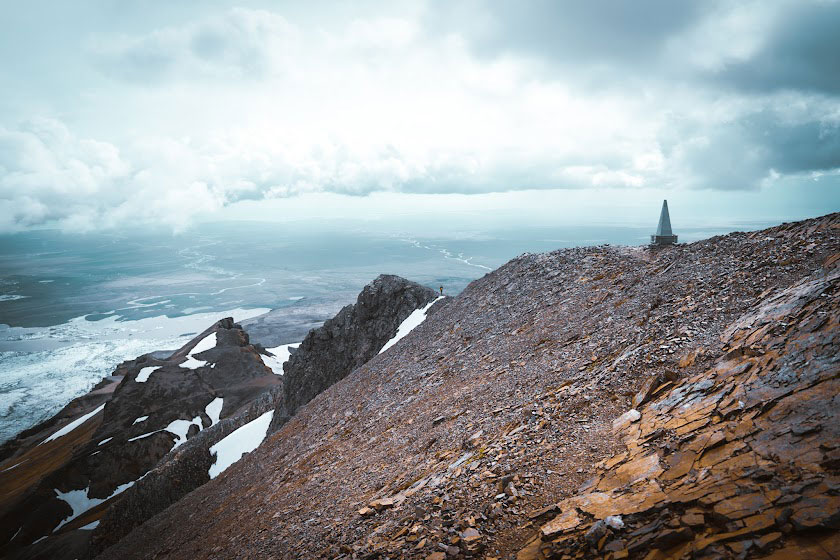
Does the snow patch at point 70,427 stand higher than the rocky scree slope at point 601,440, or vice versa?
the rocky scree slope at point 601,440

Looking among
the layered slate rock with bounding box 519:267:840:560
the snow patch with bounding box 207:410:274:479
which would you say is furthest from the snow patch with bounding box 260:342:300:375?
the layered slate rock with bounding box 519:267:840:560

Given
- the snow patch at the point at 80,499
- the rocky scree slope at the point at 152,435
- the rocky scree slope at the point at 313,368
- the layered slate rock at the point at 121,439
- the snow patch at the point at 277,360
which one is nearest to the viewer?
the rocky scree slope at the point at 313,368

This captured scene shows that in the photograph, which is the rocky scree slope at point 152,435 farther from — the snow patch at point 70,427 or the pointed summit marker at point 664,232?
the pointed summit marker at point 664,232

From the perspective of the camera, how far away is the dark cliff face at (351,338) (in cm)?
4359

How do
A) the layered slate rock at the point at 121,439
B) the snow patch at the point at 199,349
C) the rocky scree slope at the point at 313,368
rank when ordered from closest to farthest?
the rocky scree slope at the point at 313,368 < the layered slate rock at the point at 121,439 < the snow patch at the point at 199,349

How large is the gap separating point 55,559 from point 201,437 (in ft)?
55.2

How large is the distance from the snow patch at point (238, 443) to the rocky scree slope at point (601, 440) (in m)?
10.7

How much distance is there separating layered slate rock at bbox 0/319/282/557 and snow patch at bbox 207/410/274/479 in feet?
5.48

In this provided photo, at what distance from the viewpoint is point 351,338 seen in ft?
151

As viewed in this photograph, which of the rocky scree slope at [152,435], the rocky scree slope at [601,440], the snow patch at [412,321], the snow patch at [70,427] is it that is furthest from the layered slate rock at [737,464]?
the snow patch at [70,427]

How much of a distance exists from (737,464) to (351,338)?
137 ft

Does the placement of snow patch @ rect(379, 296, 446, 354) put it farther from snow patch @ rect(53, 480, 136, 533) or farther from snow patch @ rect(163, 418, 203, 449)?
snow patch @ rect(53, 480, 136, 533)

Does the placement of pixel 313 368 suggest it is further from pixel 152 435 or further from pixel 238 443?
pixel 152 435

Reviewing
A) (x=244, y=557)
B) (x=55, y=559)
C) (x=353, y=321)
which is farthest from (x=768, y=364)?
(x=55, y=559)
